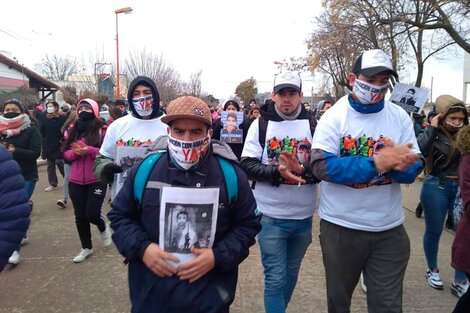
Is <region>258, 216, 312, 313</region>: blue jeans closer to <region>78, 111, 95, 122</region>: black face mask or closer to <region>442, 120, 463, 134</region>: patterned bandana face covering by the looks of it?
<region>442, 120, 463, 134</region>: patterned bandana face covering

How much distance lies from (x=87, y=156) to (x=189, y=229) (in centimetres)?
345

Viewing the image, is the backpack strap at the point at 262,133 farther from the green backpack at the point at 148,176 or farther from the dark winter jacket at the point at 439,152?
the dark winter jacket at the point at 439,152

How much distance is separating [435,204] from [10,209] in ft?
12.3

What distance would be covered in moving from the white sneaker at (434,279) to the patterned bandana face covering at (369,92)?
249 centimetres

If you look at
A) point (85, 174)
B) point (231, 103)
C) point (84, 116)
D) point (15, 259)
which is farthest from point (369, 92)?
point (231, 103)

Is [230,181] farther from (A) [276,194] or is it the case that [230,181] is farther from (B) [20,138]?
(B) [20,138]

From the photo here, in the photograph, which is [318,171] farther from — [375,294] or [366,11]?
[366,11]

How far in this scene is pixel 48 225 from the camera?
655cm

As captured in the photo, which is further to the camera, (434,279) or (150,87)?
(434,279)

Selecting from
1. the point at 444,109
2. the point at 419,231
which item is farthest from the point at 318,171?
the point at 419,231

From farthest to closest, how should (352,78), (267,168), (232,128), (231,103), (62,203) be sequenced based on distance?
(62,203) < (231,103) < (232,128) < (267,168) < (352,78)

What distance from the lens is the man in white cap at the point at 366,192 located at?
2.54 meters

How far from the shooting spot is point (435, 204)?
4180 millimetres

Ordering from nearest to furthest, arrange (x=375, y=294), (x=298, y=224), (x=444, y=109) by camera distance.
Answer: (x=375, y=294) < (x=298, y=224) < (x=444, y=109)
